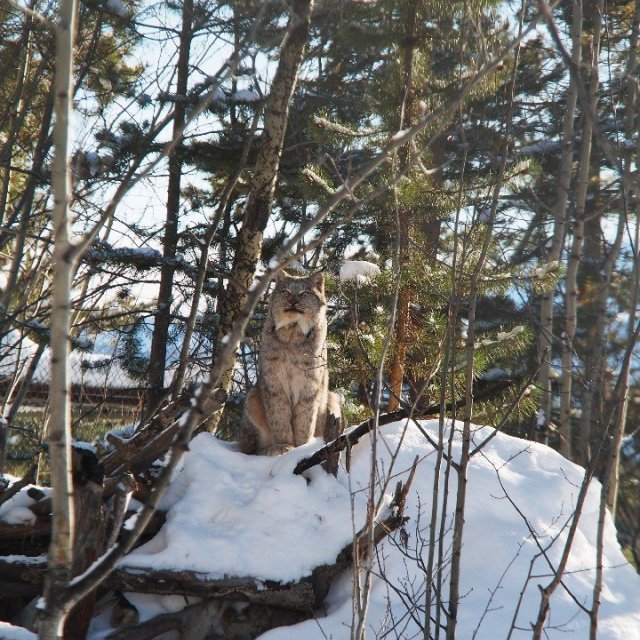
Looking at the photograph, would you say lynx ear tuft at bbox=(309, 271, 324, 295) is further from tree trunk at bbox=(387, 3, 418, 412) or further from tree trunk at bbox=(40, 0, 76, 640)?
tree trunk at bbox=(40, 0, 76, 640)

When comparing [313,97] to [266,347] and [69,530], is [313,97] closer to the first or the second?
[266,347]

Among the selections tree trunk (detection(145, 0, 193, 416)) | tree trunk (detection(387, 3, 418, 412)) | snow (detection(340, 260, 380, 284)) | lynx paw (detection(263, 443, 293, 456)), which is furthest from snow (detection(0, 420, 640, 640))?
tree trunk (detection(145, 0, 193, 416))

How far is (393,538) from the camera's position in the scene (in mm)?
4082

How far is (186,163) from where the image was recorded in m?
9.34

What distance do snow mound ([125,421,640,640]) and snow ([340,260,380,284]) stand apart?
197 centimetres

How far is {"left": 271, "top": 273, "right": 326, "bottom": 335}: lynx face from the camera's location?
575cm

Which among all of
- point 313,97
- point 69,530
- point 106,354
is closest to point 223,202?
point 69,530

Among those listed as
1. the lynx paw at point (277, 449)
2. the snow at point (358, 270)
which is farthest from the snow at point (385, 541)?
the snow at point (358, 270)

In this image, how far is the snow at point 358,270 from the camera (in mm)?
6766

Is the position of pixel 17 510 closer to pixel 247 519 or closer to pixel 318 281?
pixel 247 519

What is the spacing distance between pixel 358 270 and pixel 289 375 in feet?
5.33

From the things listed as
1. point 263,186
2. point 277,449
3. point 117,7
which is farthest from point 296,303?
point 117,7

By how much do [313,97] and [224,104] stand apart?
2.75m

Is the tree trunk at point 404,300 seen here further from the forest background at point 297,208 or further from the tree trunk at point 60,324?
the tree trunk at point 60,324
